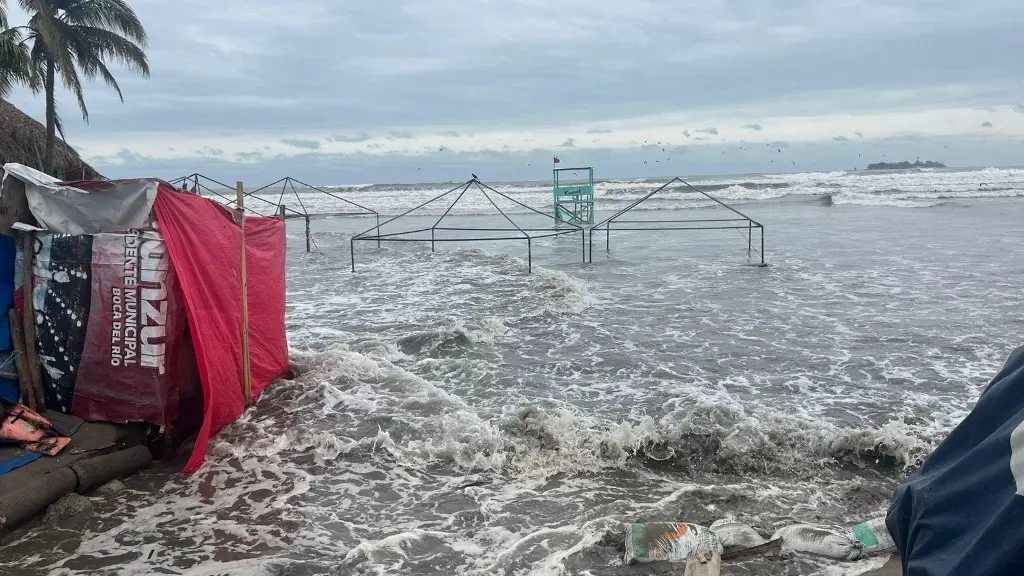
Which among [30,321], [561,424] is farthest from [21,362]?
[561,424]

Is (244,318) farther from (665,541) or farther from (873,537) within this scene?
(873,537)

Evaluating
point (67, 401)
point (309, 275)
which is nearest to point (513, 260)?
point (309, 275)

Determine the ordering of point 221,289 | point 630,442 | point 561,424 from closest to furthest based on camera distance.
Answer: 1. point 221,289
2. point 630,442
3. point 561,424

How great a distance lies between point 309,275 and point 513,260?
5398 millimetres

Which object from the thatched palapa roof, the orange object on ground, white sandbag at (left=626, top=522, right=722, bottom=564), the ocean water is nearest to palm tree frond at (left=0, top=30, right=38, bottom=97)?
the thatched palapa roof

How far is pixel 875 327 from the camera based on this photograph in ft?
31.2

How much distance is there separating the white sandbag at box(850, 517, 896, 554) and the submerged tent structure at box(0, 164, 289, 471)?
15.2ft

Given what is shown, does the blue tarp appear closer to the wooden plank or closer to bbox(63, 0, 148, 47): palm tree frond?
the wooden plank

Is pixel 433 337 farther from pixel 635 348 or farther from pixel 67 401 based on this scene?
pixel 67 401

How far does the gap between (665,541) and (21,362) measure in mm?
4900

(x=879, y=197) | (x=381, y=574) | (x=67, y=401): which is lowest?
(x=381, y=574)

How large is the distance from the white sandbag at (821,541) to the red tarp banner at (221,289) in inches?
167

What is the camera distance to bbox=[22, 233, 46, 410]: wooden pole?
4.94 meters

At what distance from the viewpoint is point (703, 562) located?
134 inches
